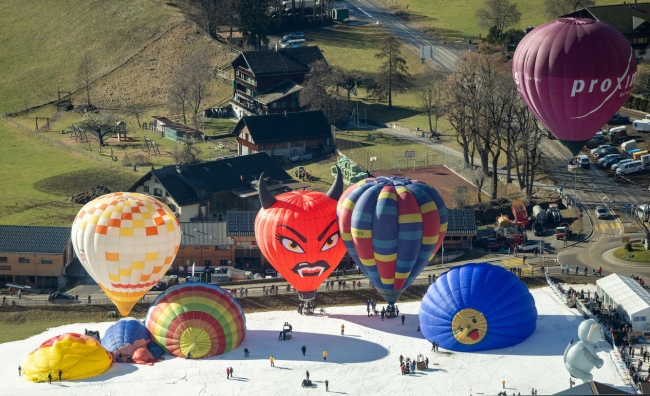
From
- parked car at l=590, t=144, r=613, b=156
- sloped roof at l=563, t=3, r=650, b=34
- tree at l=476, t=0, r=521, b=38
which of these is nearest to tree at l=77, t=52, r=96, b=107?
tree at l=476, t=0, r=521, b=38

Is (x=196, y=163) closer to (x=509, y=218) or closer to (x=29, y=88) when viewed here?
(x=509, y=218)

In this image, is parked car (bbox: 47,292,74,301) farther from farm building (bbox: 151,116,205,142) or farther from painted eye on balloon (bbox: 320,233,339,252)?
farm building (bbox: 151,116,205,142)

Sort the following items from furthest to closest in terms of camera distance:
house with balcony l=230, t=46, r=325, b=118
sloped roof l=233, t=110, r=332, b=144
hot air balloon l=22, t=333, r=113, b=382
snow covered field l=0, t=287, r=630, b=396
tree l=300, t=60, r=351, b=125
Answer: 1. house with balcony l=230, t=46, r=325, b=118
2. tree l=300, t=60, r=351, b=125
3. sloped roof l=233, t=110, r=332, b=144
4. hot air balloon l=22, t=333, r=113, b=382
5. snow covered field l=0, t=287, r=630, b=396

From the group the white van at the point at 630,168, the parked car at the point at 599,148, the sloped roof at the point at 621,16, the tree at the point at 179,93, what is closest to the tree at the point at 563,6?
the sloped roof at the point at 621,16

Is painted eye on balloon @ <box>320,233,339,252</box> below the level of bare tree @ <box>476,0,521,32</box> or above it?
below

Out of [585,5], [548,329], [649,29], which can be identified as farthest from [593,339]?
[585,5]
